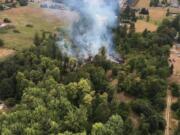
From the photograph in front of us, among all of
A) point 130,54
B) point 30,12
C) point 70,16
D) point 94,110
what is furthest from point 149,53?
point 30,12

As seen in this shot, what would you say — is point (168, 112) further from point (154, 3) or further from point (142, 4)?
point (142, 4)

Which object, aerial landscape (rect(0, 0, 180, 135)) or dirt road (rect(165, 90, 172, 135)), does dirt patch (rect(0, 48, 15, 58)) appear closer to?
aerial landscape (rect(0, 0, 180, 135))

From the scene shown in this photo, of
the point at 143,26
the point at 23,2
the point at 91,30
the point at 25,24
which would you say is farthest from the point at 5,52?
the point at 143,26

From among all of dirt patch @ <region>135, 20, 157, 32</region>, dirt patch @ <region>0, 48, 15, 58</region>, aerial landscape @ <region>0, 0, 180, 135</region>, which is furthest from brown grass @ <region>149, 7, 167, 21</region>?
dirt patch @ <region>0, 48, 15, 58</region>

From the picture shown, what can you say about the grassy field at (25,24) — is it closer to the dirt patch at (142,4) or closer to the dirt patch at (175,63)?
the dirt patch at (175,63)

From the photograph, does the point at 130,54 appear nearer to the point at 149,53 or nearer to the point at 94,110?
the point at 149,53

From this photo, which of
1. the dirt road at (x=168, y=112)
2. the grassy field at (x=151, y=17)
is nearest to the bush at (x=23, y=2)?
the grassy field at (x=151, y=17)
